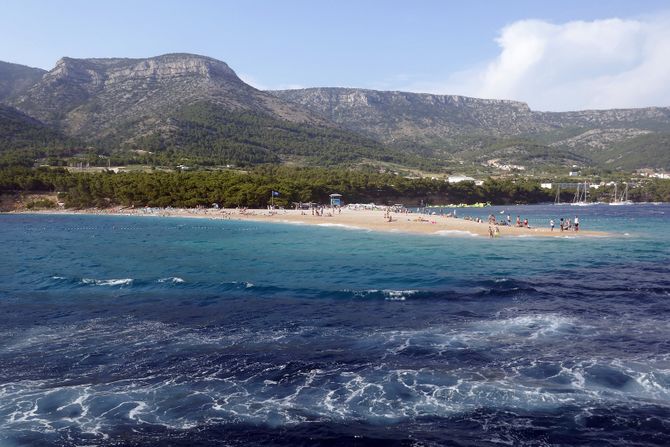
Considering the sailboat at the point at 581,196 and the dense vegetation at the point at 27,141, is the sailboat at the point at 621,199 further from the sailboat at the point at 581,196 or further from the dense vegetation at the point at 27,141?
the dense vegetation at the point at 27,141

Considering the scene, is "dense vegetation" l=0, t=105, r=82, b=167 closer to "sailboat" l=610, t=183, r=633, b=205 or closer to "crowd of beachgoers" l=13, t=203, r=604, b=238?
"crowd of beachgoers" l=13, t=203, r=604, b=238

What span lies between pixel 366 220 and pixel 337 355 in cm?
5442

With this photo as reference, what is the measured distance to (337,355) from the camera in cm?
1504

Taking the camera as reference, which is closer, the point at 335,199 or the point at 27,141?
the point at 335,199

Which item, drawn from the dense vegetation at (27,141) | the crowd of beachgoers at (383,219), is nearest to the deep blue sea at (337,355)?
the crowd of beachgoers at (383,219)

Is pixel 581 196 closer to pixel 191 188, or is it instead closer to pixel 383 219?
pixel 383 219

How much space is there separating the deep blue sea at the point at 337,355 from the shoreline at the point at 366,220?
20.6 meters

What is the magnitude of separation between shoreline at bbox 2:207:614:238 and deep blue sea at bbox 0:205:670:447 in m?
20.6

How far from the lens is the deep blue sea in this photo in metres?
10.8

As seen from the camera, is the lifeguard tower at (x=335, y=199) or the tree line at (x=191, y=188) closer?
the tree line at (x=191, y=188)

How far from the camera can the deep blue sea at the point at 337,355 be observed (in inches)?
423

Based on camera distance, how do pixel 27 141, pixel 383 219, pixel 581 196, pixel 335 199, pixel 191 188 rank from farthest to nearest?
pixel 27 141 → pixel 581 196 → pixel 335 199 → pixel 191 188 → pixel 383 219

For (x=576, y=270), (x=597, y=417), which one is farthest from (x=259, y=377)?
(x=576, y=270)

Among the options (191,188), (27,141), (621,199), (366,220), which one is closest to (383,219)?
(366,220)
